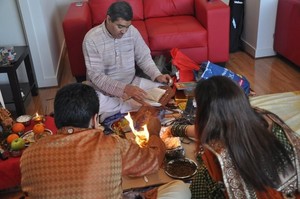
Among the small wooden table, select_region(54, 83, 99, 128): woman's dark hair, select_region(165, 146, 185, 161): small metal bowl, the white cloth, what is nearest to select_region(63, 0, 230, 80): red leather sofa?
the white cloth

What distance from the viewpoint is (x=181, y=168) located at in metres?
1.65

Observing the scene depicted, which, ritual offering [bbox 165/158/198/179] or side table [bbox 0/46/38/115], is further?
side table [bbox 0/46/38/115]

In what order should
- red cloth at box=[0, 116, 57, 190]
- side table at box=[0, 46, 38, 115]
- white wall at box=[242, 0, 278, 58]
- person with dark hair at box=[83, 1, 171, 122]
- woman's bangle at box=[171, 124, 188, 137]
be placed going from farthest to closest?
white wall at box=[242, 0, 278, 58] → side table at box=[0, 46, 38, 115] → person with dark hair at box=[83, 1, 171, 122] → red cloth at box=[0, 116, 57, 190] → woman's bangle at box=[171, 124, 188, 137]

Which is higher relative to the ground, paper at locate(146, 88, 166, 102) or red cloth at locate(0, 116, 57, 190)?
paper at locate(146, 88, 166, 102)

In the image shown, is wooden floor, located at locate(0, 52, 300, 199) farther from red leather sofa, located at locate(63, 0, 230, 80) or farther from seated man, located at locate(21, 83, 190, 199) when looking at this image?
seated man, located at locate(21, 83, 190, 199)

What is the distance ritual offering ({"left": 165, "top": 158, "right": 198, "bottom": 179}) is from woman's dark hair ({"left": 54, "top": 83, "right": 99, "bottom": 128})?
2.05 feet

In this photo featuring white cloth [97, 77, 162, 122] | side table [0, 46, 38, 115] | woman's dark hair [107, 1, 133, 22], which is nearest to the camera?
woman's dark hair [107, 1, 133, 22]

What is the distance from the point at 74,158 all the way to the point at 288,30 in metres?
2.84

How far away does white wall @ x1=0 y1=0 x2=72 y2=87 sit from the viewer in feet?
9.36

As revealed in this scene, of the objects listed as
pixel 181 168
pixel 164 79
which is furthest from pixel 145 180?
pixel 164 79

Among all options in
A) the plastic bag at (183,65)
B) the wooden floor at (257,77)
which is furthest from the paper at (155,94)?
the wooden floor at (257,77)

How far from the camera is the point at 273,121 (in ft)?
3.91

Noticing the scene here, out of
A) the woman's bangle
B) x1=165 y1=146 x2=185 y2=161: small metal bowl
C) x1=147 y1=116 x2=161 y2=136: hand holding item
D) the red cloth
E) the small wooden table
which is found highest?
x1=147 y1=116 x2=161 y2=136: hand holding item

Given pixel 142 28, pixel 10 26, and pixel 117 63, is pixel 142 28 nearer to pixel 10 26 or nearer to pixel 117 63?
pixel 117 63
